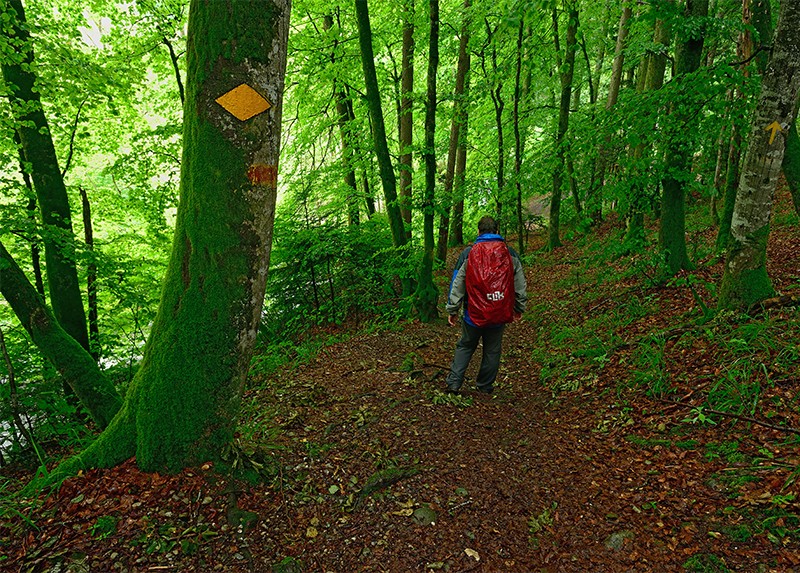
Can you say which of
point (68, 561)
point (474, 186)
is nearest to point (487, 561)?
point (68, 561)

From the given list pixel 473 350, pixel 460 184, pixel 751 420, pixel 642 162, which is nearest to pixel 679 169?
pixel 642 162

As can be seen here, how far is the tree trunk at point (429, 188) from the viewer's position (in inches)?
269

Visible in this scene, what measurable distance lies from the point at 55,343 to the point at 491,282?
15.4ft

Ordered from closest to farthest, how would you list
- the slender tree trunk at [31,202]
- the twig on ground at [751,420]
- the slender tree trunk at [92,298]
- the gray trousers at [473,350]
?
the twig on ground at [751,420] < the gray trousers at [473,350] < the slender tree trunk at [31,202] < the slender tree trunk at [92,298]

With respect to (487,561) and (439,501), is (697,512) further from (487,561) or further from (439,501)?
(439,501)

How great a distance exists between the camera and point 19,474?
5.01 metres

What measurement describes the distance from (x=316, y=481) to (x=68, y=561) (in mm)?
1504

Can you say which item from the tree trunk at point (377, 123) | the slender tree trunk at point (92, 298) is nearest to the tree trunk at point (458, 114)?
the tree trunk at point (377, 123)

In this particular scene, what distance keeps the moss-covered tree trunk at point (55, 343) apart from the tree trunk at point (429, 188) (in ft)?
17.4

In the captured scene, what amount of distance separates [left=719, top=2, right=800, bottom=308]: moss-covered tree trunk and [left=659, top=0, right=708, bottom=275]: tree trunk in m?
0.79

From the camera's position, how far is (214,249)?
2686 mm

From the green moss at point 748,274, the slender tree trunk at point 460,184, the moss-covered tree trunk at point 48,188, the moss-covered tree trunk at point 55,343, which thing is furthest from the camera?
the slender tree trunk at point 460,184

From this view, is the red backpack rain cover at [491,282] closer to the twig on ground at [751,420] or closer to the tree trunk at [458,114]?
the twig on ground at [751,420]

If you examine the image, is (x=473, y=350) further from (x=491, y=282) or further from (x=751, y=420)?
(x=751, y=420)
